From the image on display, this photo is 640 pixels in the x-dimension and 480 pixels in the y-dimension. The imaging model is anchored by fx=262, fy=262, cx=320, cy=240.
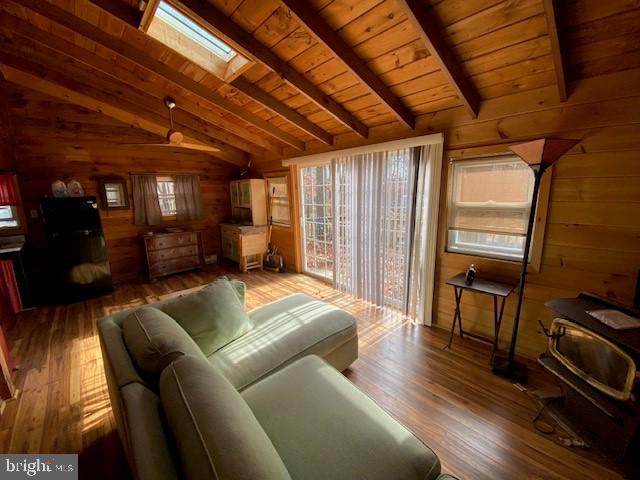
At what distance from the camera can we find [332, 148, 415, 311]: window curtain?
274 cm

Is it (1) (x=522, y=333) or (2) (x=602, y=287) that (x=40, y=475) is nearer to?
(1) (x=522, y=333)

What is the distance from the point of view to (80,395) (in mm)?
1881

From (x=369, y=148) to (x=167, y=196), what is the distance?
11.8 feet

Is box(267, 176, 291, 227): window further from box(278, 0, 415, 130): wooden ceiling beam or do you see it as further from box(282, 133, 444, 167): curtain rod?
box(278, 0, 415, 130): wooden ceiling beam

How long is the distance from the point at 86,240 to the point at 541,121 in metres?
4.94

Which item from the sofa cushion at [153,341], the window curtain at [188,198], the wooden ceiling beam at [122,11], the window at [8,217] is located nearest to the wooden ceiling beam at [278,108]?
the wooden ceiling beam at [122,11]

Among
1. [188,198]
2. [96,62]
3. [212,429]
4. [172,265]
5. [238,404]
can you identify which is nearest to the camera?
[212,429]

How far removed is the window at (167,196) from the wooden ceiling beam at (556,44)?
4880mm

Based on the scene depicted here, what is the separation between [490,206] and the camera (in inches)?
87.0

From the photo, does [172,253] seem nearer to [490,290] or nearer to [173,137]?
[173,137]

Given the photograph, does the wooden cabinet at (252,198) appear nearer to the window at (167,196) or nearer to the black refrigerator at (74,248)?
the window at (167,196)

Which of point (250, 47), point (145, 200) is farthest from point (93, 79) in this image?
point (250, 47)

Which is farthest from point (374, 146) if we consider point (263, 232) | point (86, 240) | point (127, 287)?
point (127, 287)

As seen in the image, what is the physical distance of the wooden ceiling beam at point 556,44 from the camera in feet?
3.98
